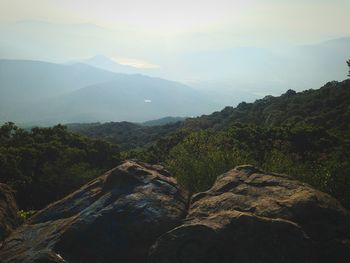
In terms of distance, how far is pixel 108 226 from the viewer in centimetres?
1495

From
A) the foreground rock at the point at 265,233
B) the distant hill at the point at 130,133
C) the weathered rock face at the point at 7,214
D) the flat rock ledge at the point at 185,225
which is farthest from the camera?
the distant hill at the point at 130,133

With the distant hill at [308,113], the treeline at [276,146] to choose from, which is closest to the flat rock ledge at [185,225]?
the treeline at [276,146]

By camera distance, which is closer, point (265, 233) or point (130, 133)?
point (265, 233)

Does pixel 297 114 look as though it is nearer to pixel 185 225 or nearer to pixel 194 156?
pixel 194 156

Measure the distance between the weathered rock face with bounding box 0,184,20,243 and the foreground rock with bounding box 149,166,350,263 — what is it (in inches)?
249

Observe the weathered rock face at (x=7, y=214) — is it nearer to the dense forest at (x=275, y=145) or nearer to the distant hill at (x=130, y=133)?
the dense forest at (x=275, y=145)

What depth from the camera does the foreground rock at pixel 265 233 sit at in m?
13.0

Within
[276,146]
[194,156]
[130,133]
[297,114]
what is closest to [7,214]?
[194,156]

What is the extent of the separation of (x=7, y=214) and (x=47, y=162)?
104ft

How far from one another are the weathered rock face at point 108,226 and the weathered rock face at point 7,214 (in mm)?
570

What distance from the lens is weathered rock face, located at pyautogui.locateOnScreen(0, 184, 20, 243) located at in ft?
54.4

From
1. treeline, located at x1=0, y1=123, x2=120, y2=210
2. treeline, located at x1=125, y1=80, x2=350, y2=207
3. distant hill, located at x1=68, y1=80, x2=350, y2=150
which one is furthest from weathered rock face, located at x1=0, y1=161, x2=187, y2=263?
distant hill, located at x1=68, y1=80, x2=350, y2=150

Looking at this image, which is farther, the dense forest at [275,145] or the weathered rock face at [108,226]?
the dense forest at [275,145]

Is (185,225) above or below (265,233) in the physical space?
above
